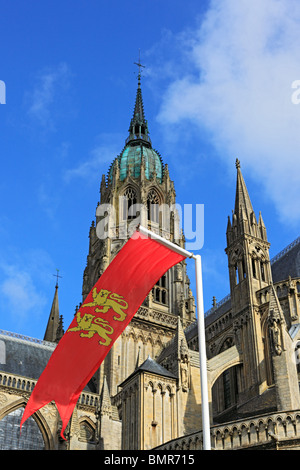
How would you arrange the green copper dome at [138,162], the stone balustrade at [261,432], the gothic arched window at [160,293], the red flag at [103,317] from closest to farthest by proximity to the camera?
1. the red flag at [103,317]
2. the stone balustrade at [261,432]
3. the gothic arched window at [160,293]
4. the green copper dome at [138,162]

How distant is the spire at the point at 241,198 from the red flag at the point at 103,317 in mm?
21484

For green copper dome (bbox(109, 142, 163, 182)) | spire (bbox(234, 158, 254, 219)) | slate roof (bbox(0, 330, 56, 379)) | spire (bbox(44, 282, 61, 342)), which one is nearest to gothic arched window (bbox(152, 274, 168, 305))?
slate roof (bbox(0, 330, 56, 379))

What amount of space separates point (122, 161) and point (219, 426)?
4138 centimetres

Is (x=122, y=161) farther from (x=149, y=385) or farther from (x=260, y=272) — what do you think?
(x=149, y=385)

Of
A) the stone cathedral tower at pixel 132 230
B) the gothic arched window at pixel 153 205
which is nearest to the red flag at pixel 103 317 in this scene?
the stone cathedral tower at pixel 132 230

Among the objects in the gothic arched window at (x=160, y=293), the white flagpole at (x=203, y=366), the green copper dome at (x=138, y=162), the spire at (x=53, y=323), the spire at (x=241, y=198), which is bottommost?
the white flagpole at (x=203, y=366)

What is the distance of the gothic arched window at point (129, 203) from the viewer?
2156 inches

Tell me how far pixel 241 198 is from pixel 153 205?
2208cm

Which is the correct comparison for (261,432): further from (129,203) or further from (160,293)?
(129,203)

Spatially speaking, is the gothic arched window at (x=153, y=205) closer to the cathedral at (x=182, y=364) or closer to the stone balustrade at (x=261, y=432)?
the cathedral at (x=182, y=364)

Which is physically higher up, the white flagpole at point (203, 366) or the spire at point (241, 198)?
the spire at point (241, 198)

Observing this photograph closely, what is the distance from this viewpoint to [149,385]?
27.2 meters

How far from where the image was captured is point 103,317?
41.9ft

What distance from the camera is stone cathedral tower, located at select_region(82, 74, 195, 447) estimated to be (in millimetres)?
46219
